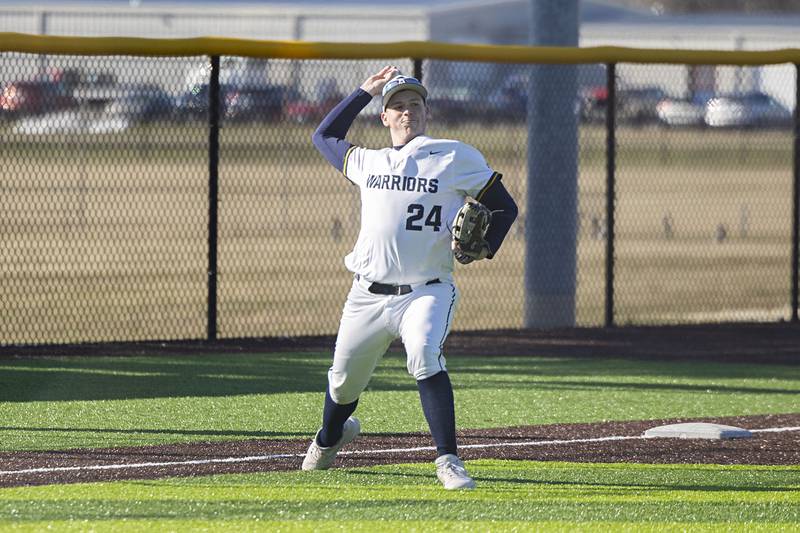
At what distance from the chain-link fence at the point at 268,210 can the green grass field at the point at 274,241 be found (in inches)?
2.3

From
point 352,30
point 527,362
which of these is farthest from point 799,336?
point 352,30

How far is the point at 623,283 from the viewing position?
17969 millimetres

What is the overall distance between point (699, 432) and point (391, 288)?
92.7 inches

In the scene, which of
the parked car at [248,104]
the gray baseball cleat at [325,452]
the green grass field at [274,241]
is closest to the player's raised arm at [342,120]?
the gray baseball cleat at [325,452]

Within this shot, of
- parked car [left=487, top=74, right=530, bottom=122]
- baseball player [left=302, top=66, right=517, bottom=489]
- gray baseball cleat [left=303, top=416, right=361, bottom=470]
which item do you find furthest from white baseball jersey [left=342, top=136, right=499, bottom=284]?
parked car [left=487, top=74, right=530, bottom=122]

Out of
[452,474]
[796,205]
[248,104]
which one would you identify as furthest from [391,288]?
[248,104]

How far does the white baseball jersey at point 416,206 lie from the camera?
6.76m

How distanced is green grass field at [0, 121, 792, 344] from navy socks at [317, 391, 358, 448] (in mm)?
5635

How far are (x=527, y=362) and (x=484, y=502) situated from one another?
15.6 feet

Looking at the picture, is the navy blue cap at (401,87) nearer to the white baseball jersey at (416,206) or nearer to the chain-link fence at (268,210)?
the white baseball jersey at (416,206)

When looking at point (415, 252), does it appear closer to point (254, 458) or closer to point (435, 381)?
point (435, 381)

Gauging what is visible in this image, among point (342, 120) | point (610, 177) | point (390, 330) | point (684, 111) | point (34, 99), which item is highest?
point (684, 111)

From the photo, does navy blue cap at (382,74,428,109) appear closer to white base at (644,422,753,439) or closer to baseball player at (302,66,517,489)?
baseball player at (302,66,517,489)

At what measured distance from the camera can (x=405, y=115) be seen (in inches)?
271
